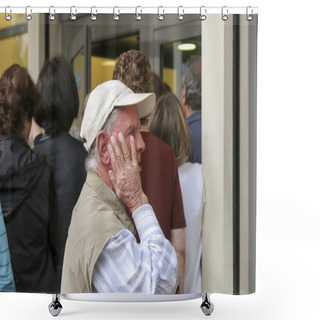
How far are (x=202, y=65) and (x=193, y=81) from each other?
93 millimetres

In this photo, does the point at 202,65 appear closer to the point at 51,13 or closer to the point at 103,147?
the point at 103,147

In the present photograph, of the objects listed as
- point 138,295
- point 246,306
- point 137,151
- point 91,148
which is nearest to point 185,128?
point 137,151

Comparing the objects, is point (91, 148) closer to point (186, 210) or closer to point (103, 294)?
point (186, 210)

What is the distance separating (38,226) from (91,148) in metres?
0.50

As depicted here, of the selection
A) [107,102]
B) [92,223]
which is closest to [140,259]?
[92,223]

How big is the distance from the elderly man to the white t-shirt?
13 centimetres

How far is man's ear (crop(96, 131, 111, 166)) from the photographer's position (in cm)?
330

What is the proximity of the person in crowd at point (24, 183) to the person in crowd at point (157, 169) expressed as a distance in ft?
1.60

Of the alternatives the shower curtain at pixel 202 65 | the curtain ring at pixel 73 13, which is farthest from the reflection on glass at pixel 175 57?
the curtain ring at pixel 73 13

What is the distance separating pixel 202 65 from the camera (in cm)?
330

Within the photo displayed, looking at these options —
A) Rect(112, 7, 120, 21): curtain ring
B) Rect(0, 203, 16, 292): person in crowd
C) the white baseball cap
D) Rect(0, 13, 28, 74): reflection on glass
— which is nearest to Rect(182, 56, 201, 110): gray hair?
the white baseball cap

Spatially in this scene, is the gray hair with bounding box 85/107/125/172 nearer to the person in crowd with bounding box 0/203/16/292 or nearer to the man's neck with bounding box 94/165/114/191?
the man's neck with bounding box 94/165/114/191

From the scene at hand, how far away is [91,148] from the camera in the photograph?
Answer: 10.9 feet

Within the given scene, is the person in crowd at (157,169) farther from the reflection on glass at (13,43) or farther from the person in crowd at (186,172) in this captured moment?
the reflection on glass at (13,43)
